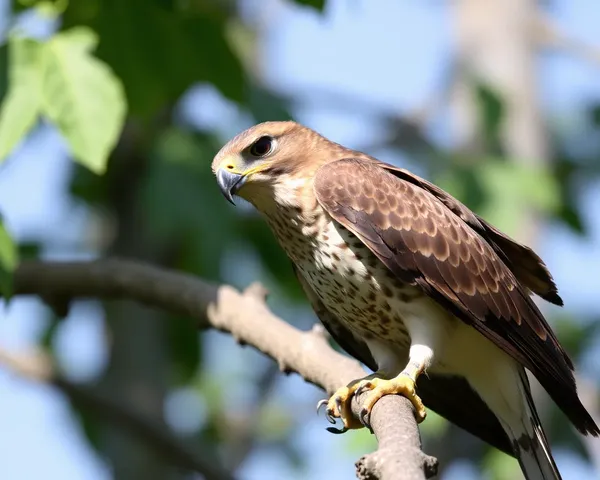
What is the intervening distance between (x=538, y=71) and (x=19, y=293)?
20.2 ft

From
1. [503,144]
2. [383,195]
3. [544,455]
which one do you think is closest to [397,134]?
[503,144]

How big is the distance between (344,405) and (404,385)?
1.03 feet

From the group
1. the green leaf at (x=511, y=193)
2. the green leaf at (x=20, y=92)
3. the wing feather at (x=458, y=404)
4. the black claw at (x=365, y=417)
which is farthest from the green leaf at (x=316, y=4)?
the green leaf at (x=511, y=193)

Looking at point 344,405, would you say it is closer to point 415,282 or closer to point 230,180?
point 415,282

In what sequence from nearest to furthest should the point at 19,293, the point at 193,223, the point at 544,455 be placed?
1. the point at 544,455
2. the point at 19,293
3. the point at 193,223

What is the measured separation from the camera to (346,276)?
498cm

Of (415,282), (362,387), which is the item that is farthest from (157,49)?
(362,387)

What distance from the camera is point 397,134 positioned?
8.18 metres

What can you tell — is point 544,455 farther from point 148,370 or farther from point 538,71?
point 538,71

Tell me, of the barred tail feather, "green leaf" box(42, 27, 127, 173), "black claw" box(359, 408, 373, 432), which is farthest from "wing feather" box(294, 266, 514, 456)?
"green leaf" box(42, 27, 127, 173)

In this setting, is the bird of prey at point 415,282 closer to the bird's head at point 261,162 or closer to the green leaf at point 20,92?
the bird's head at point 261,162

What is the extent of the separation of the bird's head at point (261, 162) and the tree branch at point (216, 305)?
448mm

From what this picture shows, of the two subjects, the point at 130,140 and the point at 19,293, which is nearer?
the point at 19,293

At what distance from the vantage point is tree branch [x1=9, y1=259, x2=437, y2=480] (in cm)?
480
